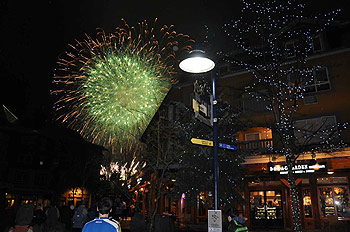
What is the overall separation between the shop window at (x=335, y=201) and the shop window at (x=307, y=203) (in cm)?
67

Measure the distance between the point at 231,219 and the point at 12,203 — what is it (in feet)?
84.1

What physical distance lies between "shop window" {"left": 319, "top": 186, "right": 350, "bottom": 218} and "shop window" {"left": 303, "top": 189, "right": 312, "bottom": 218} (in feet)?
2.20

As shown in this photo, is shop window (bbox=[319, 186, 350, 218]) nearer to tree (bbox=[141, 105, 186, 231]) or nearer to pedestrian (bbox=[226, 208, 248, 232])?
tree (bbox=[141, 105, 186, 231])

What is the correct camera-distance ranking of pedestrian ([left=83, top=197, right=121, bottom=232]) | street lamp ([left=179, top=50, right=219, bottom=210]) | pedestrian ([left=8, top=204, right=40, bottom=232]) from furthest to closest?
pedestrian ([left=8, top=204, right=40, bottom=232]) < street lamp ([left=179, top=50, right=219, bottom=210]) < pedestrian ([left=83, top=197, right=121, bottom=232])

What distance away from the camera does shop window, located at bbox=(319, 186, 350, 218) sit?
57.7ft

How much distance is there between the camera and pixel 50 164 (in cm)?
3078

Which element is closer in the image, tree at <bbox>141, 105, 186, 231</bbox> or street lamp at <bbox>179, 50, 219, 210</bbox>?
street lamp at <bbox>179, 50, 219, 210</bbox>

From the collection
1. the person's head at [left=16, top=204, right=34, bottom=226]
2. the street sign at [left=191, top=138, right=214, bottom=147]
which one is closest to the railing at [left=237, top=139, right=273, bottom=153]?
the street sign at [left=191, top=138, right=214, bottom=147]

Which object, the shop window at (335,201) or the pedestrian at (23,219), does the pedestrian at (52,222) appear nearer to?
the pedestrian at (23,219)

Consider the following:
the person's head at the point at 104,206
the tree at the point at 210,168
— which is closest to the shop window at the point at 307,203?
the tree at the point at 210,168

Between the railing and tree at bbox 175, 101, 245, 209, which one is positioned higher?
the railing

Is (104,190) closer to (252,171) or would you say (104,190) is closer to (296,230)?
(252,171)

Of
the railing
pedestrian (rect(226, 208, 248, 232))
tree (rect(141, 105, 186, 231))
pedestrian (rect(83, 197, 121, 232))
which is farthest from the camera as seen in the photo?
the railing

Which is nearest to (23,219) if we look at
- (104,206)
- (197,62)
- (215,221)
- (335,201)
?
(104,206)
